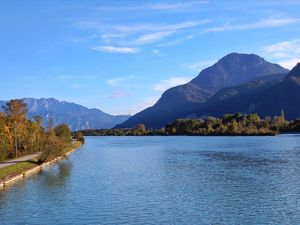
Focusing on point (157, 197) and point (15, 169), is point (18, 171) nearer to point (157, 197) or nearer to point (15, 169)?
point (15, 169)

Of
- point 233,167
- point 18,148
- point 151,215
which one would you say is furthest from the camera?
point 18,148

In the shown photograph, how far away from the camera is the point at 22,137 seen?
104 metres

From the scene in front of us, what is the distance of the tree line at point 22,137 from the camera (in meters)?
91.7

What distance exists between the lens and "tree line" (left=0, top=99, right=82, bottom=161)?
9168cm

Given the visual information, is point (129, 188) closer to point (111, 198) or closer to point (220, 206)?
point (111, 198)

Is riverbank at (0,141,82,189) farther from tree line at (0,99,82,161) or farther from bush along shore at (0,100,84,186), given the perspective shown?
tree line at (0,99,82,161)

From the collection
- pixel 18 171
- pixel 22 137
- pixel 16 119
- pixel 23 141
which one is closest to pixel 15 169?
pixel 18 171

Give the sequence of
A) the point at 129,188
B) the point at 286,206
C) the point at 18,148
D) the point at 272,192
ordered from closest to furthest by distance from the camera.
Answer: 1. the point at 286,206
2. the point at 272,192
3. the point at 129,188
4. the point at 18,148

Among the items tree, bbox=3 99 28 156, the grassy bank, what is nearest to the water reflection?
the grassy bank

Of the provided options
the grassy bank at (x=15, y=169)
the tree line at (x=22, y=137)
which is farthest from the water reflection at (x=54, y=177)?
the tree line at (x=22, y=137)

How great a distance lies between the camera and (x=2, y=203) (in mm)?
45562

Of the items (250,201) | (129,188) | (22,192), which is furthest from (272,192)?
(22,192)

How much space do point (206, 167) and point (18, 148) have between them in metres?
47.4

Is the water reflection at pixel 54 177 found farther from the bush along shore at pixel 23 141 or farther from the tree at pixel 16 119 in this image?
the tree at pixel 16 119
